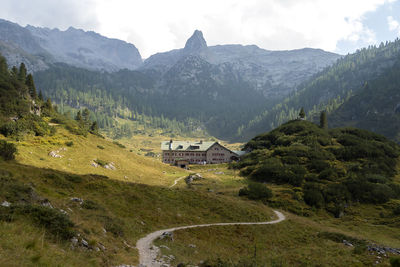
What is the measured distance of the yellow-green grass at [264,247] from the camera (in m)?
21.5

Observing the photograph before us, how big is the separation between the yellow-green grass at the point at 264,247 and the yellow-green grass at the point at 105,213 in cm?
410

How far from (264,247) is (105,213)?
19.9 m

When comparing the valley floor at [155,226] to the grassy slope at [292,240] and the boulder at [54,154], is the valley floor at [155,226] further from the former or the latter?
the boulder at [54,154]

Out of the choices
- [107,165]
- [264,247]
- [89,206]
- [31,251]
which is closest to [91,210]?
[89,206]

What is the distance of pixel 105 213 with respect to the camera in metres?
26.8

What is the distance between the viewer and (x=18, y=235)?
12578 millimetres

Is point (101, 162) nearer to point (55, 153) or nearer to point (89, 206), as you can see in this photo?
point (55, 153)

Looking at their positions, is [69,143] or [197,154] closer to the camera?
[69,143]

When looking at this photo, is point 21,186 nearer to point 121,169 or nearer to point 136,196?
point 136,196

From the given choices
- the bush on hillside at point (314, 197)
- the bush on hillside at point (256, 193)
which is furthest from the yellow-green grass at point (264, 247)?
the bush on hillside at point (314, 197)

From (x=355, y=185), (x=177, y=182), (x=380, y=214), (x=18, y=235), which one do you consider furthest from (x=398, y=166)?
(x=18, y=235)

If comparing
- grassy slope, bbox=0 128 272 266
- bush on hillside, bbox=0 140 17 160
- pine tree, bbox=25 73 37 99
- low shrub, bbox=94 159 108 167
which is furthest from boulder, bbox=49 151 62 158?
pine tree, bbox=25 73 37 99

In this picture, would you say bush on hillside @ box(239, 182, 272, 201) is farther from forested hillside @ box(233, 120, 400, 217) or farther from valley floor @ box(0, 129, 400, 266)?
forested hillside @ box(233, 120, 400, 217)

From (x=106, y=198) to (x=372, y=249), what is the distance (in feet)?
112
